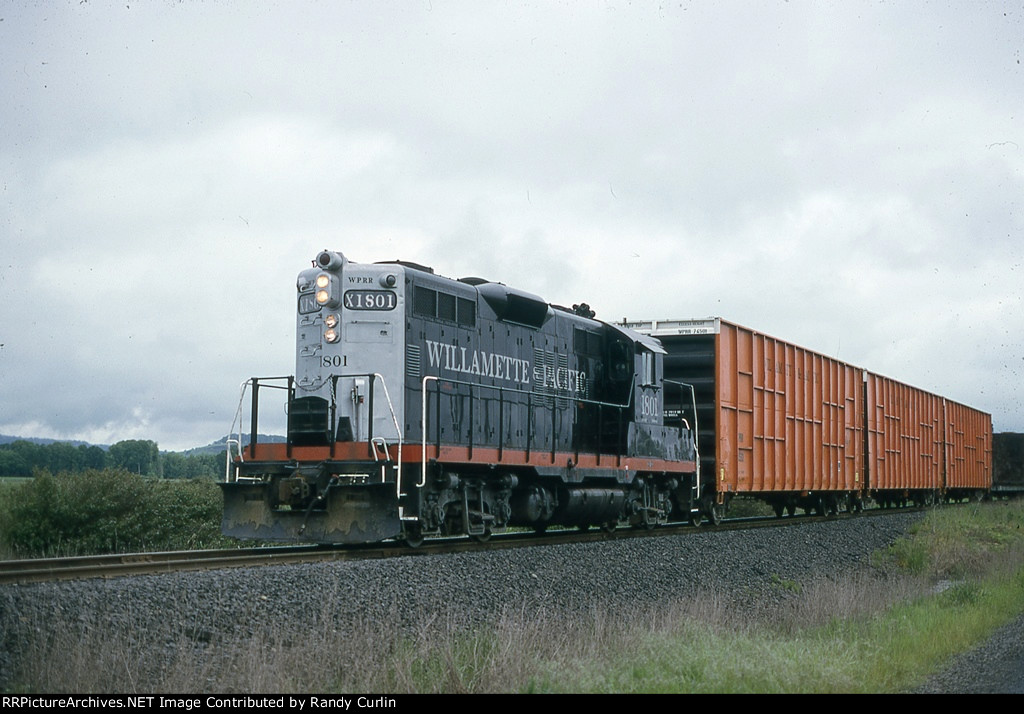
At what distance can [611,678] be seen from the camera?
6594mm

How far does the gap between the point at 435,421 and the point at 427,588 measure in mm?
4180

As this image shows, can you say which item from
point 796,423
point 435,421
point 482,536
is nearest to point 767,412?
point 796,423

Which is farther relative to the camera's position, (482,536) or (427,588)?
(482,536)

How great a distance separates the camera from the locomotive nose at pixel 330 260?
12.6 metres

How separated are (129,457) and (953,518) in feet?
56.5

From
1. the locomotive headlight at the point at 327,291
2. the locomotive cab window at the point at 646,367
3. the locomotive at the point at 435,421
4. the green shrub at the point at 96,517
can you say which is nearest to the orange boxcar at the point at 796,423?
the locomotive cab window at the point at 646,367

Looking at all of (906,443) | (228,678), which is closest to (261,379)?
(228,678)

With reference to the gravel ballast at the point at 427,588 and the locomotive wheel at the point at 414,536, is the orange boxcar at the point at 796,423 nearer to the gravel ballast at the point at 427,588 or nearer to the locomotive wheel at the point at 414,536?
the gravel ballast at the point at 427,588

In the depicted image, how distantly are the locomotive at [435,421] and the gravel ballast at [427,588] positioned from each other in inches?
59.9

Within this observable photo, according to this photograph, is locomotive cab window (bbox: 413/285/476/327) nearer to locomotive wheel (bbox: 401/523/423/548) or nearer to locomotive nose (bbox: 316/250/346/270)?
locomotive nose (bbox: 316/250/346/270)

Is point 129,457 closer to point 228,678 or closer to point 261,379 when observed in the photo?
point 261,379

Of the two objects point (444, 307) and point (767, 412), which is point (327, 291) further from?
point (767, 412)

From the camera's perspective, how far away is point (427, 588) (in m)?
9.00

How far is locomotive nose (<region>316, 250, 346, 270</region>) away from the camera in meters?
12.6
